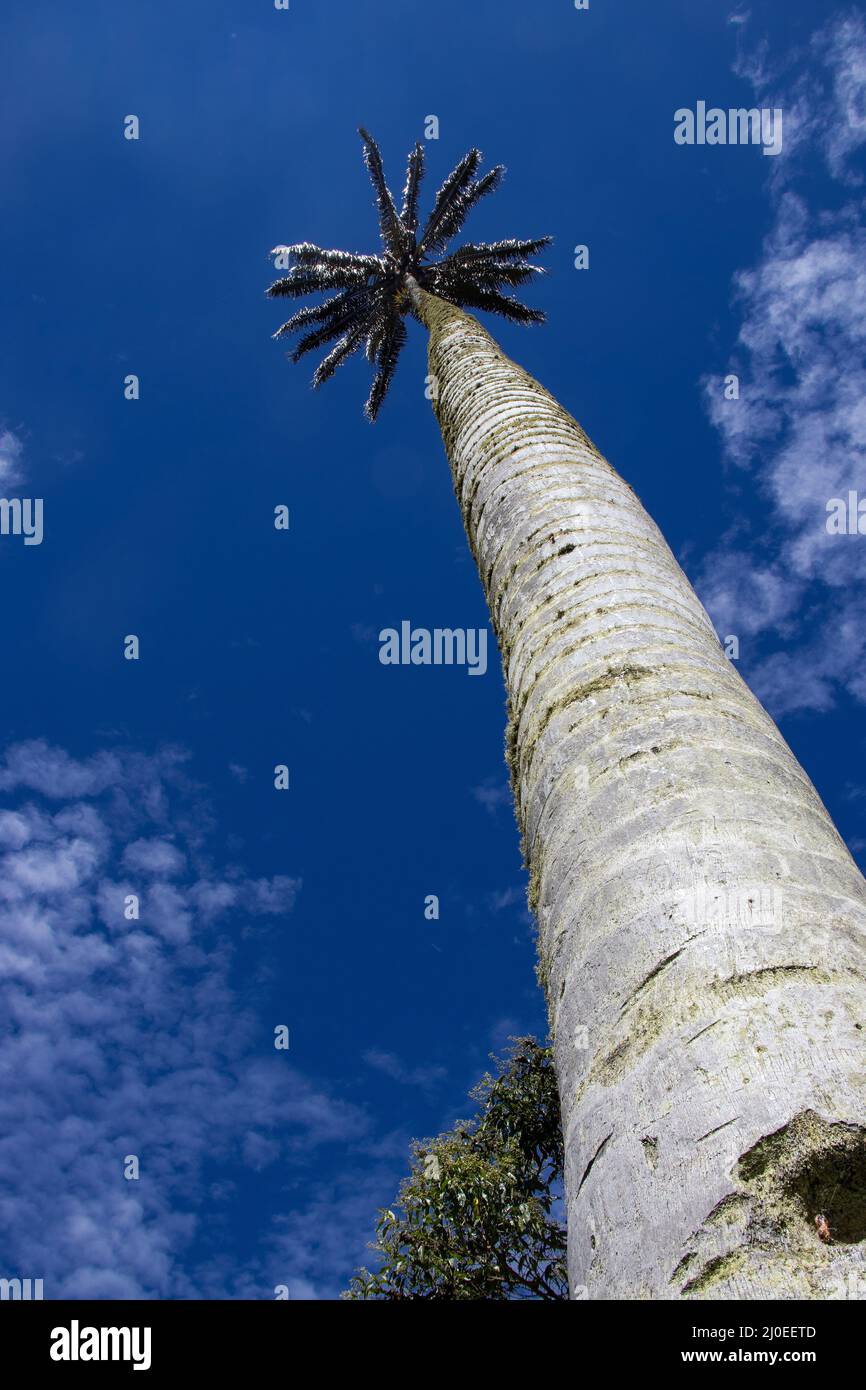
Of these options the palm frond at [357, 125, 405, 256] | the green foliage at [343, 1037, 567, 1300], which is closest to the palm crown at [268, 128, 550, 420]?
the palm frond at [357, 125, 405, 256]

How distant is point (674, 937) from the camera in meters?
2.11

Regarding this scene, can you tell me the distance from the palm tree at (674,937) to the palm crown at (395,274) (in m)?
14.0

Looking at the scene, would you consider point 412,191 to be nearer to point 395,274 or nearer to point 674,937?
point 395,274

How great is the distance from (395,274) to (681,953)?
16620 mm

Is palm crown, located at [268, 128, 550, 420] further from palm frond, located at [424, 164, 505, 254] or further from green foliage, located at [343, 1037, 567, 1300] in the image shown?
green foliage, located at [343, 1037, 567, 1300]

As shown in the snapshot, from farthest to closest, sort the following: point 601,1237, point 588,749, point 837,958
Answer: point 588,749 < point 837,958 < point 601,1237

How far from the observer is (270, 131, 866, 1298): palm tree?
1646mm

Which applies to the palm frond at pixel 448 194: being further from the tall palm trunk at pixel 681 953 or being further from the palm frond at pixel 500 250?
the tall palm trunk at pixel 681 953

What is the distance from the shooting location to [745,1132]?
1.68 meters

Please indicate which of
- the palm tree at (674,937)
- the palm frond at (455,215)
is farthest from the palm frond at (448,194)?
the palm tree at (674,937)

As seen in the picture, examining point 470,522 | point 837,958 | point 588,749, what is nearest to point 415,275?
point 470,522
